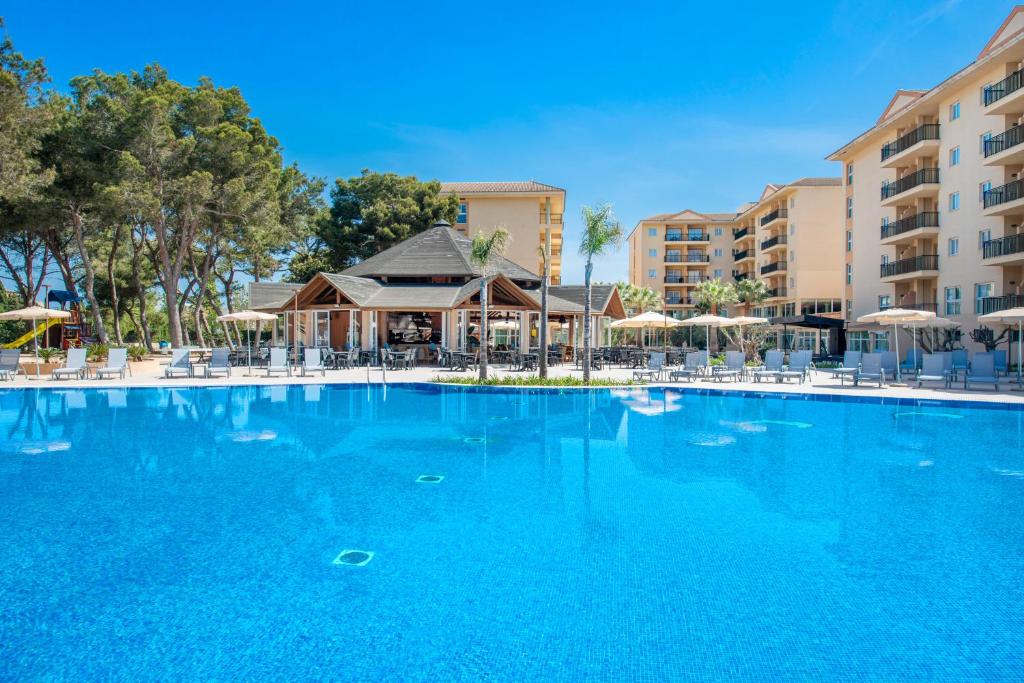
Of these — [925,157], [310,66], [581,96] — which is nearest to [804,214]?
[925,157]

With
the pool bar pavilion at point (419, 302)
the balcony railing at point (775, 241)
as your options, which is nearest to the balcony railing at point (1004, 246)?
the pool bar pavilion at point (419, 302)

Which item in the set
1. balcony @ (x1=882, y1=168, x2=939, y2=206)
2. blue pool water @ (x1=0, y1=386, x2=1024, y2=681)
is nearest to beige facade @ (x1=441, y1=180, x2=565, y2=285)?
balcony @ (x1=882, y1=168, x2=939, y2=206)

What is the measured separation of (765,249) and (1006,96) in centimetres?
2747

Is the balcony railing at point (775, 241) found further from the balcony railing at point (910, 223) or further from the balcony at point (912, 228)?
the balcony at point (912, 228)

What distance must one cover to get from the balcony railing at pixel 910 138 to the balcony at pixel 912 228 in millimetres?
3657

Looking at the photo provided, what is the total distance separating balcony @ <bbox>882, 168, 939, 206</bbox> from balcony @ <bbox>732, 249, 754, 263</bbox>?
75.9 feet

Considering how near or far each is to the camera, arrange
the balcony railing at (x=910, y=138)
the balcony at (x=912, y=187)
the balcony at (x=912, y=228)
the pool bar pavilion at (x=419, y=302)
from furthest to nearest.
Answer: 1. the balcony railing at (x=910, y=138)
2. the balcony at (x=912, y=187)
3. the balcony at (x=912, y=228)
4. the pool bar pavilion at (x=419, y=302)

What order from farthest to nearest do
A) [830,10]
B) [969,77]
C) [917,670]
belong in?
[969,77], [830,10], [917,670]

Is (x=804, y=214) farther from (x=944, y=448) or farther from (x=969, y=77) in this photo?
(x=944, y=448)

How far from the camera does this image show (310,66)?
2344 cm

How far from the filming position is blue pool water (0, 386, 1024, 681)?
12.0ft

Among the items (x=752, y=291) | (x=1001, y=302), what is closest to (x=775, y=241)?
(x=752, y=291)

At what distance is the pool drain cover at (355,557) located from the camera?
5059mm

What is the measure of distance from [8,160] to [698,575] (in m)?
26.7
